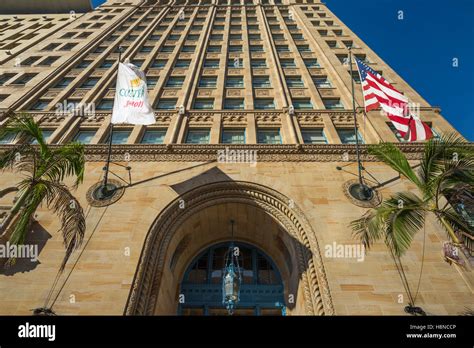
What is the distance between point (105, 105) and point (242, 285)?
16.1 meters

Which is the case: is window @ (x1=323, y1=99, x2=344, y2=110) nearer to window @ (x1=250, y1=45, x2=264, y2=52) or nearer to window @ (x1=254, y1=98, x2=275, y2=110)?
window @ (x1=254, y1=98, x2=275, y2=110)

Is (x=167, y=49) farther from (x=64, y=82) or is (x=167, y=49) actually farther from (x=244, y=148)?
(x=244, y=148)

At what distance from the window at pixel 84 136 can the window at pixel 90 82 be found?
7317 mm

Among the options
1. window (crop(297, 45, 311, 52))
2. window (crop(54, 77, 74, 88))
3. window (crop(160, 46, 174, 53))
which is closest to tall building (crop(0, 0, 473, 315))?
window (crop(54, 77, 74, 88))

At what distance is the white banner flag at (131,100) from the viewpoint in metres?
13.9

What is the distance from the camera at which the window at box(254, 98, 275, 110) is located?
21.8 meters

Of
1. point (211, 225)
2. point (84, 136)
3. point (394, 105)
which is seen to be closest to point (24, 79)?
point (84, 136)

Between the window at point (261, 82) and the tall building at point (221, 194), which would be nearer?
the tall building at point (221, 194)

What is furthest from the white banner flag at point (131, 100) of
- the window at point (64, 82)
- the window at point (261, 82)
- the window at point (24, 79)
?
the window at point (24, 79)

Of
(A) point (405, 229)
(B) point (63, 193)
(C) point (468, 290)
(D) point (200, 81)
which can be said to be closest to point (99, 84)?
(D) point (200, 81)

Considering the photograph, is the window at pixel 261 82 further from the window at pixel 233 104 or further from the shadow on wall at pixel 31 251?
the shadow on wall at pixel 31 251

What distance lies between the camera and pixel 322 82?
24.9m

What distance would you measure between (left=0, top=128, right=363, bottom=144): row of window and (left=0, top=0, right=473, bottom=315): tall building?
98mm

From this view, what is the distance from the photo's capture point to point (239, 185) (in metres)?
14.2
